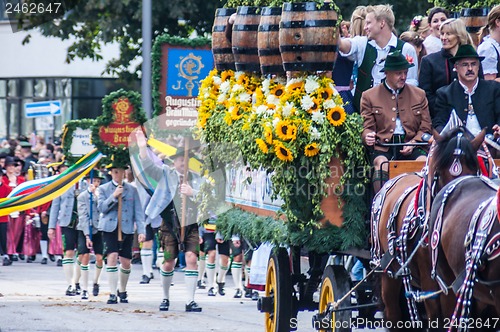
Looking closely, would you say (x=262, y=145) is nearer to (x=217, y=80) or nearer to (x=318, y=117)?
(x=318, y=117)

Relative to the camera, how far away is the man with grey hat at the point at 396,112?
972 cm

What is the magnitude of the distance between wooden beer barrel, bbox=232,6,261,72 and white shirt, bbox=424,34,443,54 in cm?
216

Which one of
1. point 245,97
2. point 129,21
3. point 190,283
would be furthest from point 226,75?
point 129,21

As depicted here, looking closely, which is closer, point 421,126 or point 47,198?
point 421,126

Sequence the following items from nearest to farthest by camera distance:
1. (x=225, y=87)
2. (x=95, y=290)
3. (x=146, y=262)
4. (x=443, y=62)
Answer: (x=443, y=62) → (x=225, y=87) → (x=95, y=290) → (x=146, y=262)

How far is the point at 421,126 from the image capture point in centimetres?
991

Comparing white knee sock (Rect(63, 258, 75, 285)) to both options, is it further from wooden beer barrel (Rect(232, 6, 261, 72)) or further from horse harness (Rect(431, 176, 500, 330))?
horse harness (Rect(431, 176, 500, 330))

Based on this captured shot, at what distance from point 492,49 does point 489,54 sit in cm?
5

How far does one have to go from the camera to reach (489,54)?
10570mm

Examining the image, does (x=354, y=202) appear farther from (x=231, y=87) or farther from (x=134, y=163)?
(x=134, y=163)

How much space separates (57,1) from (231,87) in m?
2.74

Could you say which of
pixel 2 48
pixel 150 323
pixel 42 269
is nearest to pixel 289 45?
pixel 150 323

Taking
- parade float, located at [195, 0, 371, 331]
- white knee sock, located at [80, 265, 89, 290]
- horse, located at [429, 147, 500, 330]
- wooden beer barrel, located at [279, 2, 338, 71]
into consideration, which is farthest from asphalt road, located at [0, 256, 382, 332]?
horse, located at [429, 147, 500, 330]

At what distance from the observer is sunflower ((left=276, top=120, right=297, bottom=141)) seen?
A: 948 cm
